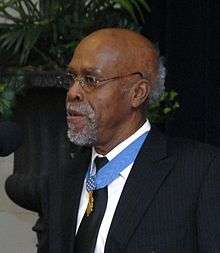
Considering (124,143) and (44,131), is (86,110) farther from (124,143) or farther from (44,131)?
(44,131)

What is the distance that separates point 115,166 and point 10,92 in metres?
0.94

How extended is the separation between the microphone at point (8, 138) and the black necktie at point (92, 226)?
220mm

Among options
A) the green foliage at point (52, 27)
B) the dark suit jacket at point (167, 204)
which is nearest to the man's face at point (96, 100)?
the dark suit jacket at point (167, 204)

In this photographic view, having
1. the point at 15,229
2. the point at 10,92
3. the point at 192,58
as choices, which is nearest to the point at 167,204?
the point at 10,92

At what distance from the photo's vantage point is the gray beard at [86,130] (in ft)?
5.49

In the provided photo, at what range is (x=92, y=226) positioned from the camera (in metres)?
1.65

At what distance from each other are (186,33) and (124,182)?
4.56 feet

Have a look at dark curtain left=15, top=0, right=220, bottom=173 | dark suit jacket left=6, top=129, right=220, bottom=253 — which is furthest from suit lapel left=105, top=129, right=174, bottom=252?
dark curtain left=15, top=0, right=220, bottom=173

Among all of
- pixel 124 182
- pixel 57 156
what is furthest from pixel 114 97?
pixel 57 156

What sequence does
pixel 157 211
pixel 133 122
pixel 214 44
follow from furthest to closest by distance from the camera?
pixel 214 44 < pixel 133 122 < pixel 157 211

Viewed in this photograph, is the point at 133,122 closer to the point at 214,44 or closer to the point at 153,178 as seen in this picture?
the point at 153,178

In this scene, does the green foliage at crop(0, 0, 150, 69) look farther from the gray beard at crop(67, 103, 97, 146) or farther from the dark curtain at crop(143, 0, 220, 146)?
the gray beard at crop(67, 103, 97, 146)

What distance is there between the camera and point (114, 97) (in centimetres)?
169

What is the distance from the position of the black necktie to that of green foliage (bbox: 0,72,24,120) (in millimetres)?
903
